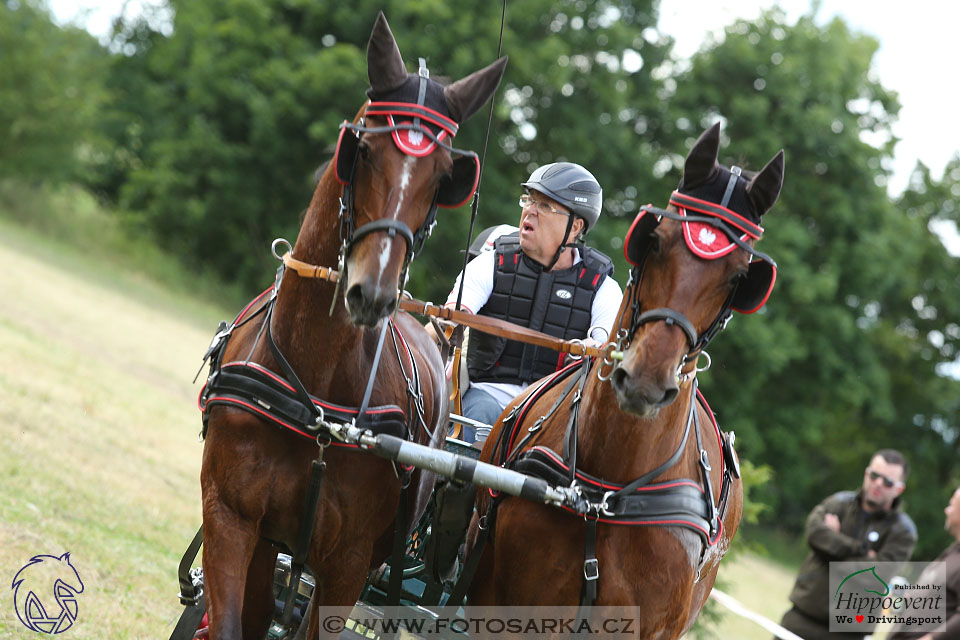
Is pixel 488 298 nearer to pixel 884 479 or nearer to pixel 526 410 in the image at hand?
pixel 526 410

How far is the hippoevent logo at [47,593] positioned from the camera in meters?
5.08

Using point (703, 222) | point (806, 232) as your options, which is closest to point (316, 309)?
point (703, 222)

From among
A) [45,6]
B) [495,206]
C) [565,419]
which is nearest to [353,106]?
[495,206]

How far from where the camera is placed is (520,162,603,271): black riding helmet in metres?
5.21

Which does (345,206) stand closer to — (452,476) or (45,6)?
(452,476)

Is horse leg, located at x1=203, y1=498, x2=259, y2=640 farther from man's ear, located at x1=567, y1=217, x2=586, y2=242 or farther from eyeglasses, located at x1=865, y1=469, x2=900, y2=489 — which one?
eyeglasses, located at x1=865, y1=469, x2=900, y2=489

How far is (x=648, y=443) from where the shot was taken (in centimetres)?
370

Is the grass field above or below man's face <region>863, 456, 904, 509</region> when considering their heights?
below

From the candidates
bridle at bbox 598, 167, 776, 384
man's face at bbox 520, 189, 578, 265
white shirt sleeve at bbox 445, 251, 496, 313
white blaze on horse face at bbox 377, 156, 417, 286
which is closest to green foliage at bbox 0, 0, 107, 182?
white shirt sleeve at bbox 445, 251, 496, 313

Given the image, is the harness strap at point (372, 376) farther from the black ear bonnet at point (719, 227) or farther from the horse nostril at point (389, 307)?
the black ear bonnet at point (719, 227)

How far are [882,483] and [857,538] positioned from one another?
→ 1.82 feet

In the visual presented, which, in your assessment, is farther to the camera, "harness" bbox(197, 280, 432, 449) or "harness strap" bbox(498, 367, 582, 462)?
"harness strap" bbox(498, 367, 582, 462)

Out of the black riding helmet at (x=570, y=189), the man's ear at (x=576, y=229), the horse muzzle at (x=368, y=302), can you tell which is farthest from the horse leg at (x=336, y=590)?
the man's ear at (x=576, y=229)

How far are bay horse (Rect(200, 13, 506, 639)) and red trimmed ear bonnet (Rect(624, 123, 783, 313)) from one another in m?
0.71
